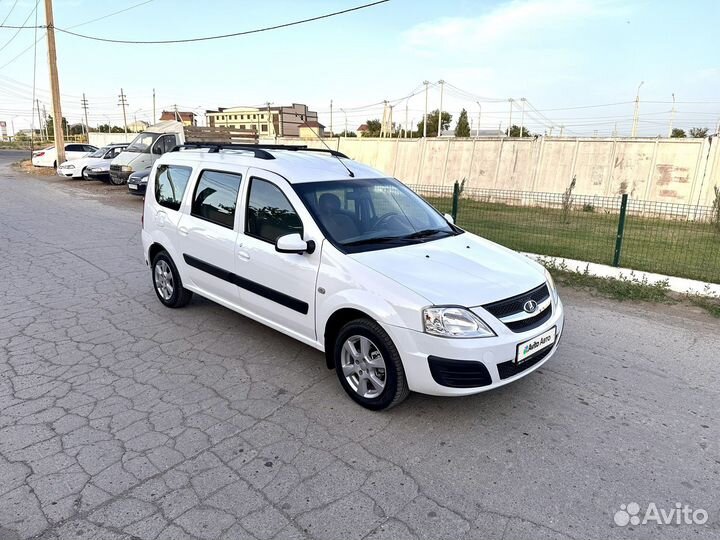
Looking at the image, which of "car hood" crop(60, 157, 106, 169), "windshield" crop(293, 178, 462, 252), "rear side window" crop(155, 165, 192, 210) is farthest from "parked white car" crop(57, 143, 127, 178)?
"windshield" crop(293, 178, 462, 252)

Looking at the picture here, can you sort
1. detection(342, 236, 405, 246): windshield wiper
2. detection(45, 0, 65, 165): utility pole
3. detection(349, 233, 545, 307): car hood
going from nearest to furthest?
1. detection(349, 233, 545, 307): car hood
2. detection(342, 236, 405, 246): windshield wiper
3. detection(45, 0, 65, 165): utility pole

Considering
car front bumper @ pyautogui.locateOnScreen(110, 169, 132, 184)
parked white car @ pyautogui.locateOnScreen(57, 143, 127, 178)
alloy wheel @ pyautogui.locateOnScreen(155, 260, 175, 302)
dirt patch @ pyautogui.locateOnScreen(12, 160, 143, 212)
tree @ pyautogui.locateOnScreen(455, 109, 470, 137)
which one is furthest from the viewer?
tree @ pyautogui.locateOnScreen(455, 109, 470, 137)

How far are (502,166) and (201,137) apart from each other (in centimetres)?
1179

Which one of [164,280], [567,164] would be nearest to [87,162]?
[164,280]

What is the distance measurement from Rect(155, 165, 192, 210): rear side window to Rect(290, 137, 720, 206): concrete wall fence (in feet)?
53.5

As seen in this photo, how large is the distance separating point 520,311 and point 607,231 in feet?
30.9

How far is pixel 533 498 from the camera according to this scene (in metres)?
2.60

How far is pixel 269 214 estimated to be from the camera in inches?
158

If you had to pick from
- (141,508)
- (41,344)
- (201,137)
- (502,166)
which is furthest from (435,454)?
(502,166)

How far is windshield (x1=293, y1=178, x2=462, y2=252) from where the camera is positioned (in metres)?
3.74

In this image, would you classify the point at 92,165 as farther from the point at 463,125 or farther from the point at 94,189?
the point at 463,125

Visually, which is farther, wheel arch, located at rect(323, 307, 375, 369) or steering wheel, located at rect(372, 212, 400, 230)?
steering wheel, located at rect(372, 212, 400, 230)

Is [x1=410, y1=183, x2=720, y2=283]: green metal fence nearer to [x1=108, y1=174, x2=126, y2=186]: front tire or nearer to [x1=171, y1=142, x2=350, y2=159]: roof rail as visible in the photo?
[x1=171, y1=142, x2=350, y2=159]: roof rail

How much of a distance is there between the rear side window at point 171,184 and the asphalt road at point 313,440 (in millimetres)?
1275
